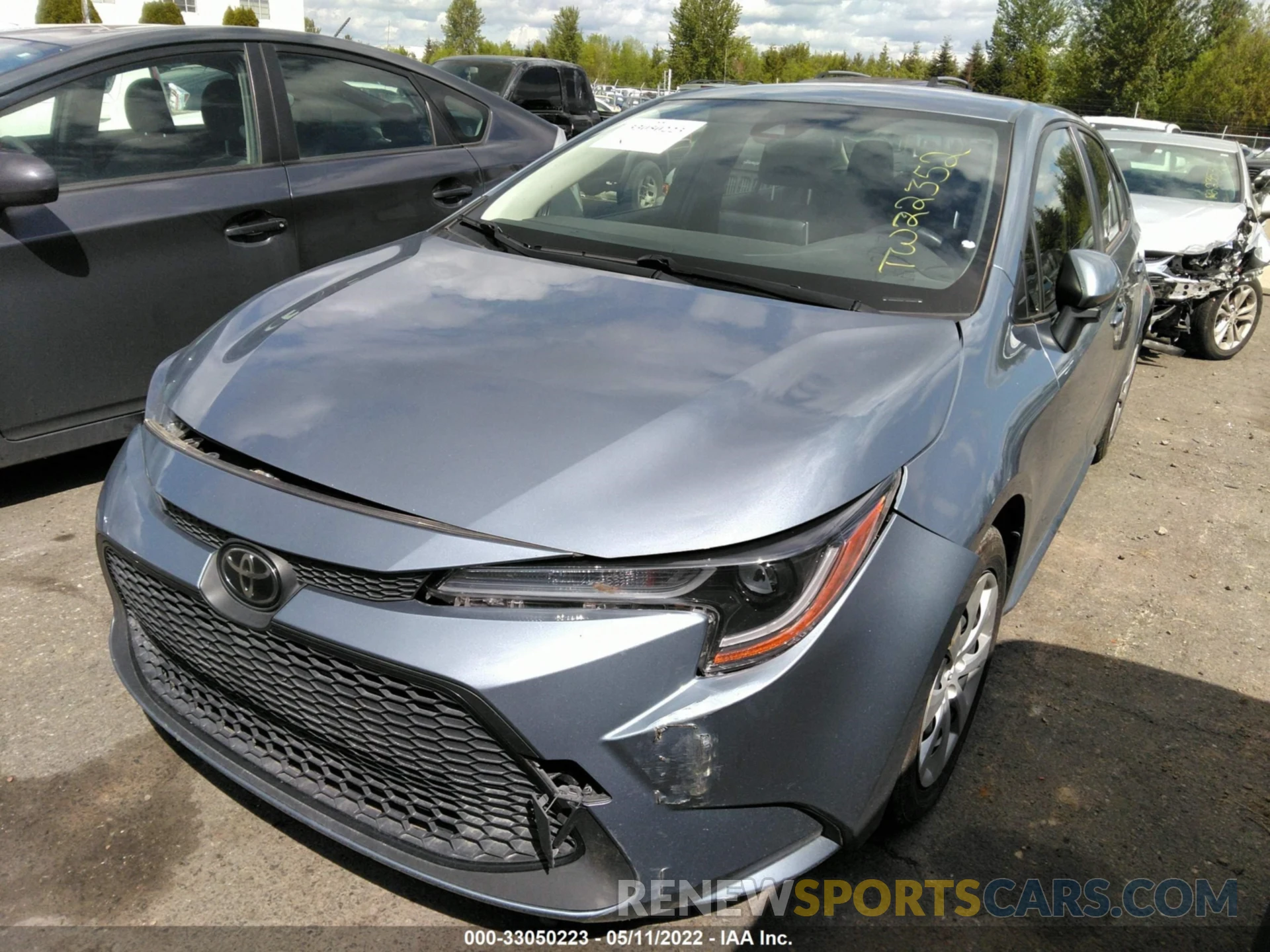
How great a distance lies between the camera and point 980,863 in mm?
2473

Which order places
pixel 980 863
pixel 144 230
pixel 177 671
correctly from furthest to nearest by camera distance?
pixel 144 230 → pixel 980 863 → pixel 177 671

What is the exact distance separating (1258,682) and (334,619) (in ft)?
9.61

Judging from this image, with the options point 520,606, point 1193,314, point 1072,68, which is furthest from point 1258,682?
point 1072,68

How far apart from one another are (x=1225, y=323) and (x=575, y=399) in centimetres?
728

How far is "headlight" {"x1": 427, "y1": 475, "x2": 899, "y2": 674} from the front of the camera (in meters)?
1.82

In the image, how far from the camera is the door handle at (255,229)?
13.5ft

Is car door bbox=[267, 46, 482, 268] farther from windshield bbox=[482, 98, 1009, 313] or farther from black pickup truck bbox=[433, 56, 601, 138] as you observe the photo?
black pickup truck bbox=[433, 56, 601, 138]

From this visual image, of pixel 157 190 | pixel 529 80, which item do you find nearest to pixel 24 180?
pixel 157 190

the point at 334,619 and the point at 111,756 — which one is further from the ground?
the point at 334,619

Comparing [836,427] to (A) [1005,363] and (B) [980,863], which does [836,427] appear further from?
(B) [980,863]

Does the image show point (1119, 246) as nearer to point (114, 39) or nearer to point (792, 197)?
point (792, 197)

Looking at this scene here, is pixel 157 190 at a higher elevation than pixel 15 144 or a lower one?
lower

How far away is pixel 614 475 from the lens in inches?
76.7

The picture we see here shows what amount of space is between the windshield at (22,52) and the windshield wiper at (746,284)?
2497 mm
